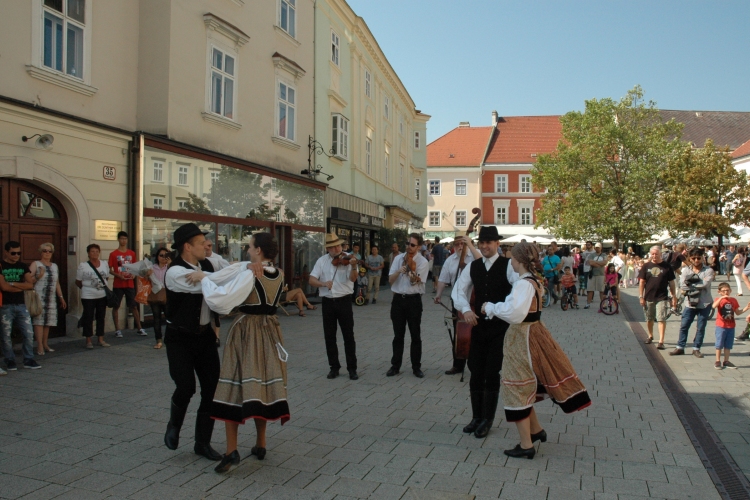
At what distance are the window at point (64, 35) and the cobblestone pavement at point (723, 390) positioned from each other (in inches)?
412

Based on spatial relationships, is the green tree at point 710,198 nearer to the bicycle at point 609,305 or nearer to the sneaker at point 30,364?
the bicycle at point 609,305

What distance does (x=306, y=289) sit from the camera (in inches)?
762

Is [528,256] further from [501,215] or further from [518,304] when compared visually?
[501,215]

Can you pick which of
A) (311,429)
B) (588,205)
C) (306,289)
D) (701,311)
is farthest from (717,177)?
(311,429)

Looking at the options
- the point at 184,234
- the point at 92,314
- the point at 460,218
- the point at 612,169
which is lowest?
the point at 92,314

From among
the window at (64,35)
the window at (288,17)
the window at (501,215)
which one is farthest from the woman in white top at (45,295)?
the window at (501,215)

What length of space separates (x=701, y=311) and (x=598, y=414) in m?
4.48

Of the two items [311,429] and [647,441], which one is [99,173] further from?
[647,441]

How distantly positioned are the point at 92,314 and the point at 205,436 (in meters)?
5.97

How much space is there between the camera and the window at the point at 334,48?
21703 millimetres

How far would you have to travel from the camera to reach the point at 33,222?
32.7 feet

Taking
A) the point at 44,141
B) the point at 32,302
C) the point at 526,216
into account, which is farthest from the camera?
the point at 526,216

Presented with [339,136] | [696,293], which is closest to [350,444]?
[696,293]

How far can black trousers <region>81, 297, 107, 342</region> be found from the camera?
962 centimetres
